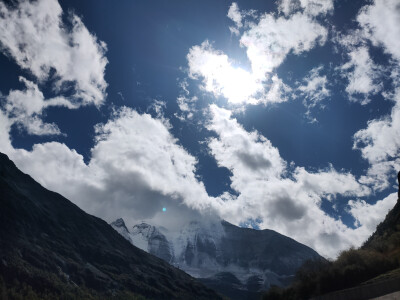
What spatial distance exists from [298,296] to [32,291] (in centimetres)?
16705

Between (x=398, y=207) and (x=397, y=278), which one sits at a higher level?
(x=398, y=207)

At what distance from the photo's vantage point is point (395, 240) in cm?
7881

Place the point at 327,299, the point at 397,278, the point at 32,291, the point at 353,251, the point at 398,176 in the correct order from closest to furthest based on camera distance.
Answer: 1. the point at 397,278
2. the point at 327,299
3. the point at 353,251
4. the point at 398,176
5. the point at 32,291

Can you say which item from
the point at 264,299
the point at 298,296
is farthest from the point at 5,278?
the point at 298,296

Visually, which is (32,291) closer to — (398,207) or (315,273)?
(315,273)

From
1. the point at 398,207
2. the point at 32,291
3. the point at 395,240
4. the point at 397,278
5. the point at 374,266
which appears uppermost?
the point at 398,207

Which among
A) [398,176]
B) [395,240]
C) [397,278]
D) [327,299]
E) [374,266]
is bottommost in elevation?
[327,299]

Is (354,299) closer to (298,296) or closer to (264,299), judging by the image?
(298,296)

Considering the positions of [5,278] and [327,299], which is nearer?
[327,299]

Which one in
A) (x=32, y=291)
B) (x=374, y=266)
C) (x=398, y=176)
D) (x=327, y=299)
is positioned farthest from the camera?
(x=32, y=291)

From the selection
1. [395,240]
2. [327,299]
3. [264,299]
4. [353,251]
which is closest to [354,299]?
[327,299]

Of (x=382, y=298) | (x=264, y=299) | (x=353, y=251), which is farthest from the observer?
(x=264, y=299)

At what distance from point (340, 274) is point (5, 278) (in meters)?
188

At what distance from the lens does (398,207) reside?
12069 cm
